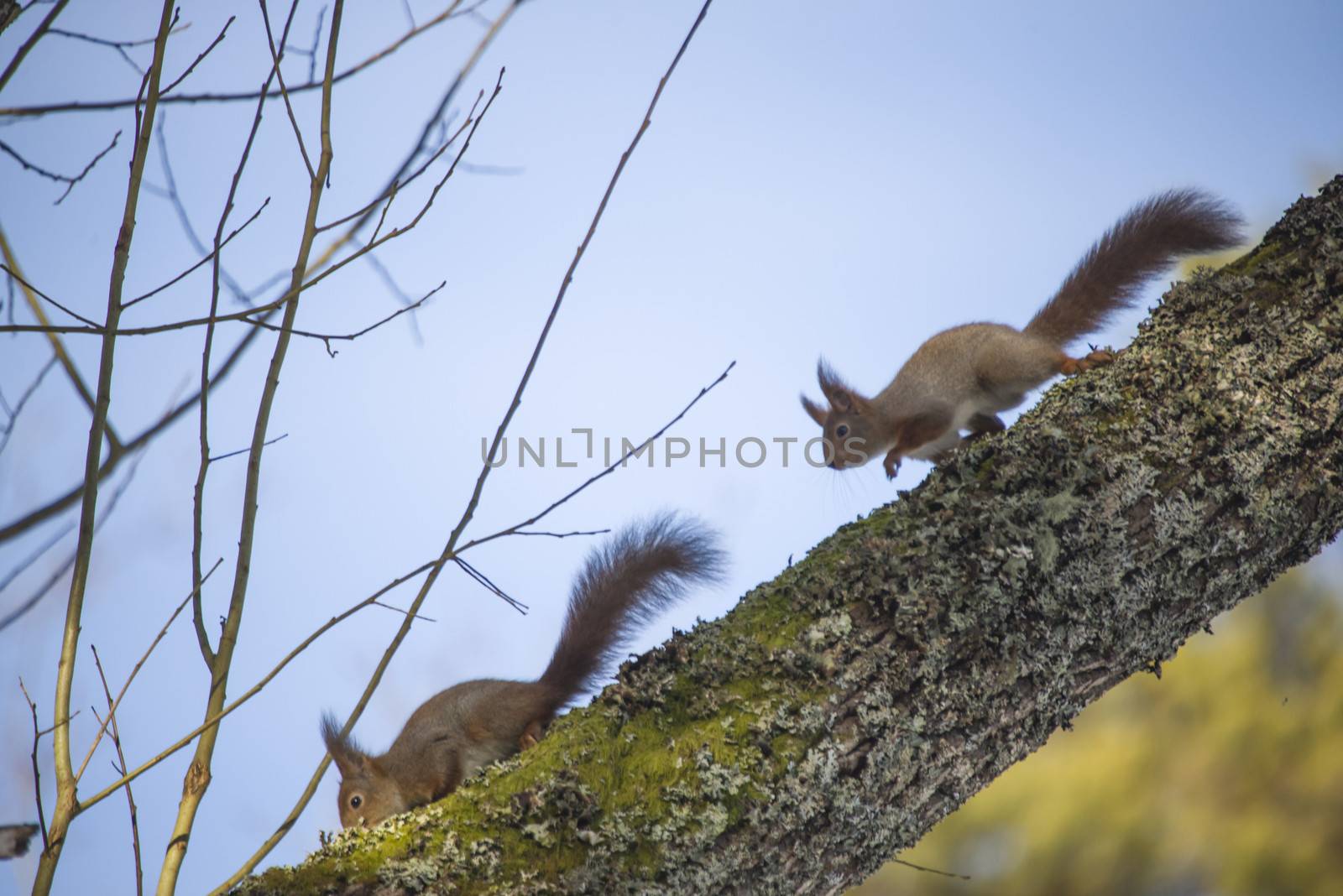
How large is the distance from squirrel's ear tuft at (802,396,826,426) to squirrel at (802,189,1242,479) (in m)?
0.46

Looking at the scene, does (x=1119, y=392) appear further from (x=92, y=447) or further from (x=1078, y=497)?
(x=92, y=447)

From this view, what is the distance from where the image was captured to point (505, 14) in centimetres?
172

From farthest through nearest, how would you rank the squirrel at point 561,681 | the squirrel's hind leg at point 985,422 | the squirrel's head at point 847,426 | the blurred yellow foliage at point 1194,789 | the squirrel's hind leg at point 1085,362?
the blurred yellow foliage at point 1194,789 → the squirrel's head at point 847,426 → the squirrel's hind leg at point 985,422 → the squirrel at point 561,681 → the squirrel's hind leg at point 1085,362

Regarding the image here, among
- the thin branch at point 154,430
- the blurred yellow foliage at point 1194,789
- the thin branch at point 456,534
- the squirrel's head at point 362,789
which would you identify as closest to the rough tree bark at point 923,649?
the thin branch at point 456,534

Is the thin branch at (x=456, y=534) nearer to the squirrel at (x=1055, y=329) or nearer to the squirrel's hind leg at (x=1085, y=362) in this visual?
the squirrel's hind leg at (x=1085, y=362)

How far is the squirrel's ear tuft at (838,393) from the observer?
11.3ft

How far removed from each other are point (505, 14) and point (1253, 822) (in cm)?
585

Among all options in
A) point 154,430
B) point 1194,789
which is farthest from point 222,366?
point 1194,789

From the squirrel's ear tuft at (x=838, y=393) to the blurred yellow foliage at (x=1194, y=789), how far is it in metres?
2.68

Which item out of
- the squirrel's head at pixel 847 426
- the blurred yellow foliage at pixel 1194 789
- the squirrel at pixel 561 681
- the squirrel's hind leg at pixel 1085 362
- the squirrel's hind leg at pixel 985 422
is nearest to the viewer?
the squirrel's hind leg at pixel 1085 362

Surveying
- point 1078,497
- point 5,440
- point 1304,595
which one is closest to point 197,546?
point 5,440

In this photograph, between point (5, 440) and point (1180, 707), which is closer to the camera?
point (5, 440)

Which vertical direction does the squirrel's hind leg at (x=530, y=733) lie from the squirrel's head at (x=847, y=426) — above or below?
below

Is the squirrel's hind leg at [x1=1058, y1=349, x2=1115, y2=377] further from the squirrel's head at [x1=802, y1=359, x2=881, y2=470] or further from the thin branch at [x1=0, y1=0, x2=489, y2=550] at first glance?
the thin branch at [x1=0, y1=0, x2=489, y2=550]
